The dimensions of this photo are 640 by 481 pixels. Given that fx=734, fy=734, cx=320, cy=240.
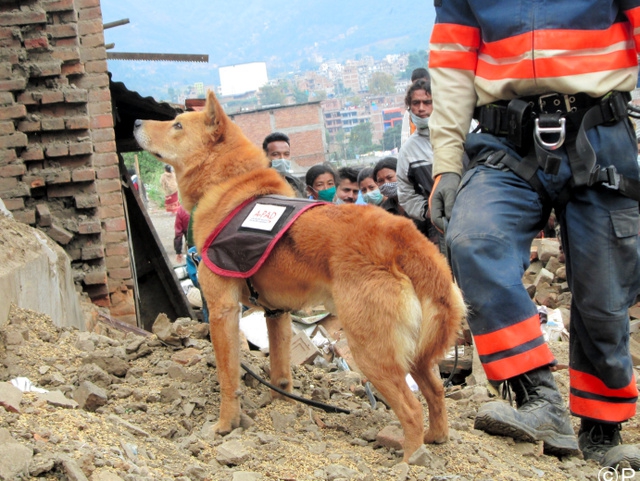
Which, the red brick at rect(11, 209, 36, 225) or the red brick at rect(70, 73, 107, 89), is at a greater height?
the red brick at rect(70, 73, 107, 89)

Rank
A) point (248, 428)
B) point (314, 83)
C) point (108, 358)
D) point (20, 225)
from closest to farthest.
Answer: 1. point (248, 428)
2. point (108, 358)
3. point (20, 225)
4. point (314, 83)

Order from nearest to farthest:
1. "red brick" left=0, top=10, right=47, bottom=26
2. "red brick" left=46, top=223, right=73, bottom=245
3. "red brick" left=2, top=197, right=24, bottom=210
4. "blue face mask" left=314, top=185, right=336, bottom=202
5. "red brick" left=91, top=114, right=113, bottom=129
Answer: "red brick" left=2, top=197, right=24, bottom=210 → "red brick" left=0, top=10, right=47, bottom=26 → "red brick" left=46, top=223, right=73, bottom=245 → "red brick" left=91, top=114, right=113, bottom=129 → "blue face mask" left=314, top=185, right=336, bottom=202

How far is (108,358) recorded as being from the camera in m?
4.64

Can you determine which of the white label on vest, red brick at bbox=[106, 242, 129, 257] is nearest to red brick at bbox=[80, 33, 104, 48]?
red brick at bbox=[106, 242, 129, 257]

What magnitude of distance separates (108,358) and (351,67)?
148952 mm

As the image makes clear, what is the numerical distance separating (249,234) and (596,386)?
2031 millimetres

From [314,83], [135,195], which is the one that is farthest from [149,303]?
[314,83]

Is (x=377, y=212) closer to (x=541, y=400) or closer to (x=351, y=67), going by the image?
(x=541, y=400)

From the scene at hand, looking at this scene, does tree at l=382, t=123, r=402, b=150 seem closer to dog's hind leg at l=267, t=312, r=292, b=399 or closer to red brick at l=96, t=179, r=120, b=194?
red brick at l=96, t=179, r=120, b=194

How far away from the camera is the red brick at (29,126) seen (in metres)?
6.92

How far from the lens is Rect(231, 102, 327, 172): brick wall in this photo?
4775cm

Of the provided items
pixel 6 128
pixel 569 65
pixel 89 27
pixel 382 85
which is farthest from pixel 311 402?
pixel 382 85

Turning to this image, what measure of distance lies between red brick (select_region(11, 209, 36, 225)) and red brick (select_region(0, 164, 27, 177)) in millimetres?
345

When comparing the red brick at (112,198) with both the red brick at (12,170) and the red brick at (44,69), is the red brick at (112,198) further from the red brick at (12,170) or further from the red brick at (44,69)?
the red brick at (44,69)
